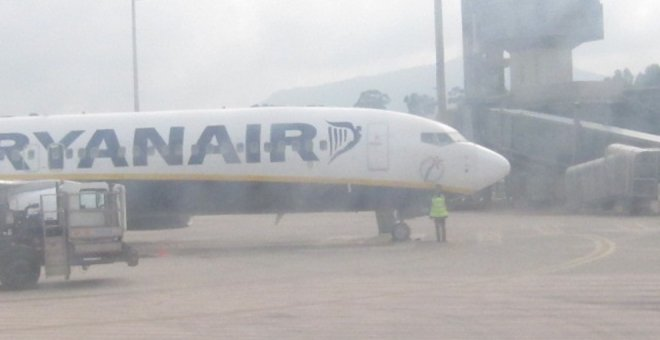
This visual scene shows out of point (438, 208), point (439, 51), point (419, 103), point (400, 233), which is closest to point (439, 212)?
point (438, 208)

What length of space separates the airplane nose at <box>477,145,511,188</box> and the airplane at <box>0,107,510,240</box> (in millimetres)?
31

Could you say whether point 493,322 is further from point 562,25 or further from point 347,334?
point 562,25

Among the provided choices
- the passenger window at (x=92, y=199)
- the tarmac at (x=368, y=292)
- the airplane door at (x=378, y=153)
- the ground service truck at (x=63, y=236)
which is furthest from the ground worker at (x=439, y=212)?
the passenger window at (x=92, y=199)

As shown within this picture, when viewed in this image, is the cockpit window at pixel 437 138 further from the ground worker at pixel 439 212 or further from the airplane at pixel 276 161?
the ground worker at pixel 439 212

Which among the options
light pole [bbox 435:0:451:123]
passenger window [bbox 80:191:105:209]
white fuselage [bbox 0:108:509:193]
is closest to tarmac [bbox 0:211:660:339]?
passenger window [bbox 80:191:105:209]

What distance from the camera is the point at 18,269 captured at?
19.4m

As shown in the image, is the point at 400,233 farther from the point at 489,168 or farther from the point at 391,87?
the point at 391,87

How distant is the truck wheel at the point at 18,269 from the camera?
19.4m

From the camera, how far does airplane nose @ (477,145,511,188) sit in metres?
28.2

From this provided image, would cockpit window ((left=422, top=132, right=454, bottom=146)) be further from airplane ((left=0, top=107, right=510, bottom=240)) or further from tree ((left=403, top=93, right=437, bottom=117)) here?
tree ((left=403, top=93, right=437, bottom=117))

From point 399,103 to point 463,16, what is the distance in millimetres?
19278

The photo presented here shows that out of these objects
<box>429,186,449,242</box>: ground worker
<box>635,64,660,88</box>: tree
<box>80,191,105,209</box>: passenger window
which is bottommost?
<box>429,186,449,242</box>: ground worker

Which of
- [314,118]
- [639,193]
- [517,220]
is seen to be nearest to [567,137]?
[639,193]

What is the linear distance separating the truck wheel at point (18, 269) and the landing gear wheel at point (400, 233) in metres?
11.3
